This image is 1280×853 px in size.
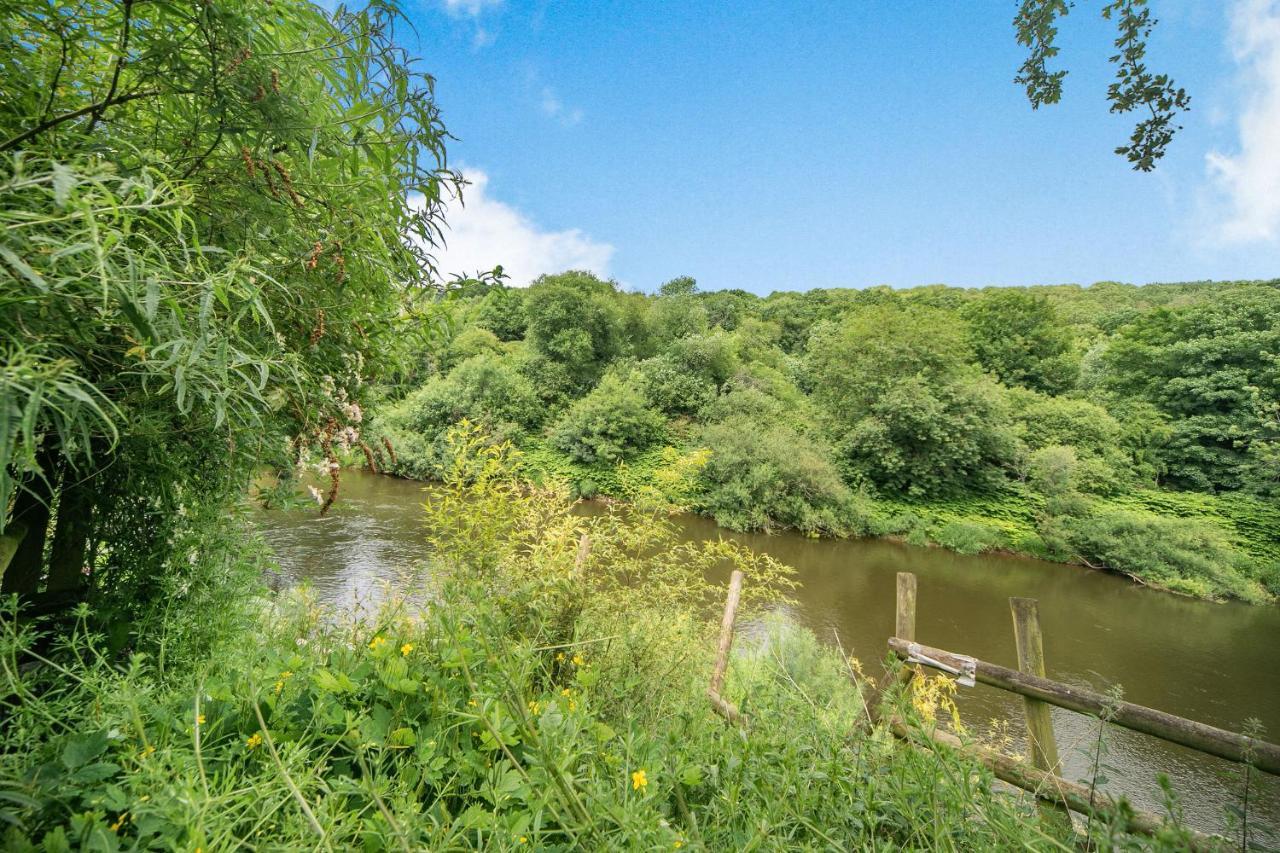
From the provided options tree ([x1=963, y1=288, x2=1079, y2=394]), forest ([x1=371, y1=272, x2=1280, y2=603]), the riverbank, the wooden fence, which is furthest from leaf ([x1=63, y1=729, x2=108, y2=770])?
tree ([x1=963, y1=288, x2=1079, y2=394])

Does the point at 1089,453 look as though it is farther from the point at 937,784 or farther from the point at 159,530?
the point at 159,530

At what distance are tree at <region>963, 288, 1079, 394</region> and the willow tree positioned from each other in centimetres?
2831

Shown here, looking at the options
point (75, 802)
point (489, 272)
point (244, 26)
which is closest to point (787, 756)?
point (75, 802)

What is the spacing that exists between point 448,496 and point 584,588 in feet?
4.38

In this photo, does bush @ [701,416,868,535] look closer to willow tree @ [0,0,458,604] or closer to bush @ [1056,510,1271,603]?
bush @ [1056,510,1271,603]

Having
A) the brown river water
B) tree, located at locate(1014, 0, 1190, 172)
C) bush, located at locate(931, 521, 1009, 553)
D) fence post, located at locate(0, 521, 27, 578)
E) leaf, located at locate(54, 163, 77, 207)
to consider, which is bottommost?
the brown river water

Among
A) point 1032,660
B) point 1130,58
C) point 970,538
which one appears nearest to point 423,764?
point 1130,58

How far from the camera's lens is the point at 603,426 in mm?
17969

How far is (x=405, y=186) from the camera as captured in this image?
1.53 metres

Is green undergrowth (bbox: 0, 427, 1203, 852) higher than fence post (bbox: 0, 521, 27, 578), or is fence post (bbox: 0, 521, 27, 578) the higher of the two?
fence post (bbox: 0, 521, 27, 578)

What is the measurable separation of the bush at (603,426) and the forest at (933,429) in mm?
74

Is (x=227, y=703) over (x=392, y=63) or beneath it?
beneath

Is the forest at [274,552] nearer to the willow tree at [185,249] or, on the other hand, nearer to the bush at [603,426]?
the willow tree at [185,249]

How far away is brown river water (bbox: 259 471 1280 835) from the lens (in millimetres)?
6453
